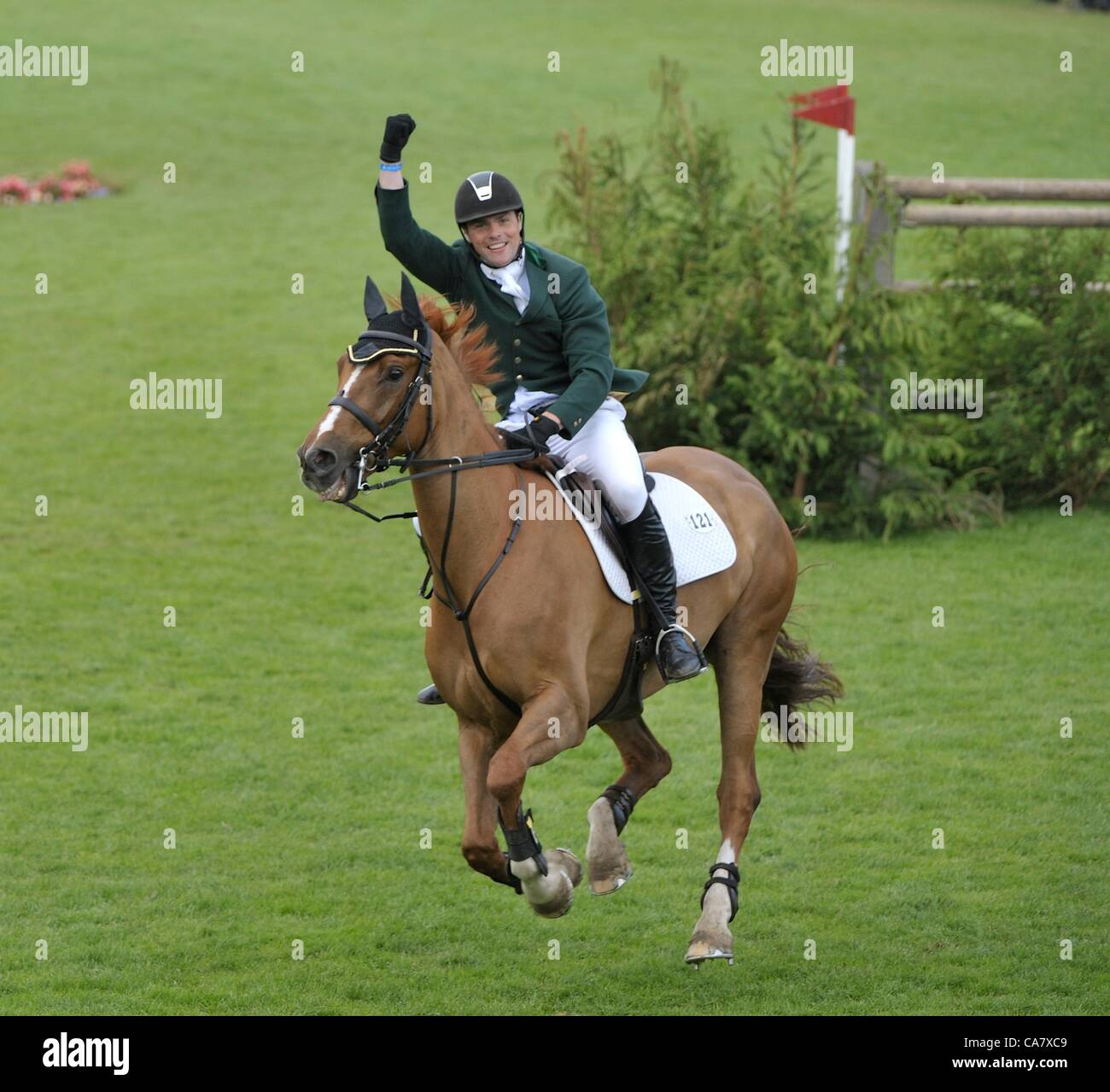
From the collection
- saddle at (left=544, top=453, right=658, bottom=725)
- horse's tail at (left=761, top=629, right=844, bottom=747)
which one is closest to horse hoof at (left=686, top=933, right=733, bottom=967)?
saddle at (left=544, top=453, right=658, bottom=725)

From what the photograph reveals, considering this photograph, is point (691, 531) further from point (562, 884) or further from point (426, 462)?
point (562, 884)

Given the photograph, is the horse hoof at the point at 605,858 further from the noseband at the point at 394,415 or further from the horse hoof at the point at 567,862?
the noseband at the point at 394,415

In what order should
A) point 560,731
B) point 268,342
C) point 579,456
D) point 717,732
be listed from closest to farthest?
point 560,731
point 579,456
point 717,732
point 268,342

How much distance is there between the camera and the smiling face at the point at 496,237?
617cm

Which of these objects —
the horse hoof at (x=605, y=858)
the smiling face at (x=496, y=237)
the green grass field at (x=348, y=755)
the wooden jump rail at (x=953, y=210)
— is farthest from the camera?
the wooden jump rail at (x=953, y=210)

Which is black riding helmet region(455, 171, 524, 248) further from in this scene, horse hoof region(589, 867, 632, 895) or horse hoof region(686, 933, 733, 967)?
horse hoof region(686, 933, 733, 967)

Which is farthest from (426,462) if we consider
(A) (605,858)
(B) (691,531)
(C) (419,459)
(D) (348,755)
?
A: (D) (348,755)

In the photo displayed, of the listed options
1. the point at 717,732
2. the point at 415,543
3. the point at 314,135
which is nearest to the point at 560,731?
the point at 717,732

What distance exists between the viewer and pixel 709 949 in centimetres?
626

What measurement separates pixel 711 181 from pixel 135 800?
8048 mm

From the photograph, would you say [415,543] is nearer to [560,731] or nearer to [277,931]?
[277,931]

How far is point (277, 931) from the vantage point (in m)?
7.22

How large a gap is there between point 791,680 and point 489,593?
2522mm

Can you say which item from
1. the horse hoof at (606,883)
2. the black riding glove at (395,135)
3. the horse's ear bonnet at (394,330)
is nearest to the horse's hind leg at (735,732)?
the horse hoof at (606,883)
